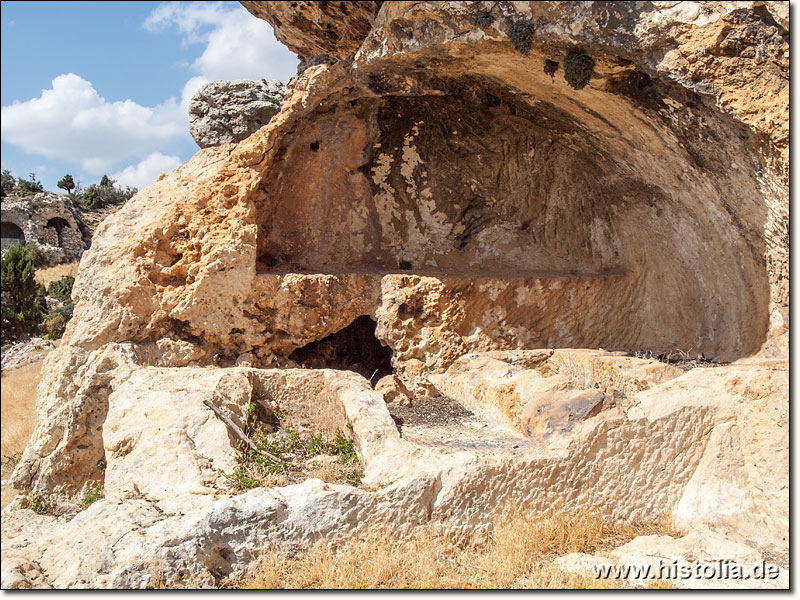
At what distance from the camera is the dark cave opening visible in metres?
8.25

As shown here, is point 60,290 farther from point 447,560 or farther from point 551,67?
point 447,560

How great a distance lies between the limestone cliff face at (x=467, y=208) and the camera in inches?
203

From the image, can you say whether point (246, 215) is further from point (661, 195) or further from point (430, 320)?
point (661, 195)

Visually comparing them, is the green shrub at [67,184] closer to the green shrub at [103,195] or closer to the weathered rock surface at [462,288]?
the green shrub at [103,195]

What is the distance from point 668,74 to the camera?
4.91 metres

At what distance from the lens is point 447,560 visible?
3.97 m

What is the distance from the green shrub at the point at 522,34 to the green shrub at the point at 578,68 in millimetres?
373

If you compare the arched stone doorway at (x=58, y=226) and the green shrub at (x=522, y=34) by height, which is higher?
the arched stone doorway at (x=58, y=226)

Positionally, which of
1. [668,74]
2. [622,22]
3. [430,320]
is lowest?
[430,320]

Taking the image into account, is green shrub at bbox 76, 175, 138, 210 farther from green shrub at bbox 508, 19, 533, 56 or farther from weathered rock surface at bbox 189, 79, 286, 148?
green shrub at bbox 508, 19, 533, 56

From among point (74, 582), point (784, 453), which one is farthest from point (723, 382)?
point (74, 582)

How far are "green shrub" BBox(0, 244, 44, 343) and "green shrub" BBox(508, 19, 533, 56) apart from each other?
45.5 ft

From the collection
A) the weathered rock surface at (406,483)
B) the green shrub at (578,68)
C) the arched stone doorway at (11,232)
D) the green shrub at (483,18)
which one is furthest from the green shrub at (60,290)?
the green shrub at (578,68)

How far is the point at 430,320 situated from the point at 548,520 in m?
3.26
